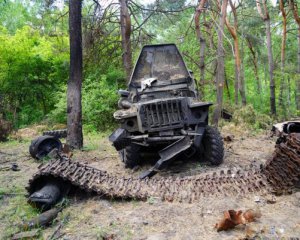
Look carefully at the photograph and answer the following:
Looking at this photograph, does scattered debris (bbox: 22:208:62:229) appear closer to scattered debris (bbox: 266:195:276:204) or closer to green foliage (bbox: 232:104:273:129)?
scattered debris (bbox: 266:195:276:204)

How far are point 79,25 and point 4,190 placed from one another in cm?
496

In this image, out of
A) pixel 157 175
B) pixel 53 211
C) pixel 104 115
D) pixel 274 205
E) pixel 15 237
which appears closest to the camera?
pixel 15 237

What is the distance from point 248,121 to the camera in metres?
11.8

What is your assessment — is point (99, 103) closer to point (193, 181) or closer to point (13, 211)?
point (193, 181)

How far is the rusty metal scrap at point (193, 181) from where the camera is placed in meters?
3.83

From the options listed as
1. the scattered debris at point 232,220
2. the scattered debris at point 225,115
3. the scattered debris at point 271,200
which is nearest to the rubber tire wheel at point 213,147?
the scattered debris at point 271,200

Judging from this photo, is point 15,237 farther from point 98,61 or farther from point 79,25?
point 98,61

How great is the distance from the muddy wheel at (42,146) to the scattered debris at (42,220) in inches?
149

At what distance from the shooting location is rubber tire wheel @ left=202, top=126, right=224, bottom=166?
610cm

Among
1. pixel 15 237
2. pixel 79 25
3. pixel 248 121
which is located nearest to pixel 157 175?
pixel 15 237

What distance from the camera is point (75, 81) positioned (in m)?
8.66

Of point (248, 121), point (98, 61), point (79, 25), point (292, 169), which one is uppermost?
point (79, 25)

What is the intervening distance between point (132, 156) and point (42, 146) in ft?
7.93

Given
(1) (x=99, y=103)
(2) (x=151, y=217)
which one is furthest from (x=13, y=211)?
(1) (x=99, y=103)
